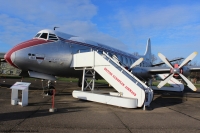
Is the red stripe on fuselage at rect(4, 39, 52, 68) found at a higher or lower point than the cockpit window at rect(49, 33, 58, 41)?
lower

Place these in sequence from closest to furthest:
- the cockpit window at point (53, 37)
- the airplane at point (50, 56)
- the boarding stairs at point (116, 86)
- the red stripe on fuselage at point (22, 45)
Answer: the boarding stairs at point (116, 86) < the red stripe on fuselage at point (22, 45) < the airplane at point (50, 56) < the cockpit window at point (53, 37)

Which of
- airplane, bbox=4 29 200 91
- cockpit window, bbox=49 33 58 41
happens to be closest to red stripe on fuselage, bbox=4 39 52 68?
airplane, bbox=4 29 200 91

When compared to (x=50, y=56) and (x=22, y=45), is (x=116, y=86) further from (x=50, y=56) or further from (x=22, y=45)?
(x=22, y=45)

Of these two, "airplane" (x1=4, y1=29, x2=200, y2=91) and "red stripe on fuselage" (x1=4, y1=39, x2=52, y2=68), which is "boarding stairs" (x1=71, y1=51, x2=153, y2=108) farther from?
"red stripe on fuselage" (x1=4, y1=39, x2=52, y2=68)

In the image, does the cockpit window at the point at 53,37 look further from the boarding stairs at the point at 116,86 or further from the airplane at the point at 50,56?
the boarding stairs at the point at 116,86

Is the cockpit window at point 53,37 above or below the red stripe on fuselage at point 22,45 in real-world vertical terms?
above

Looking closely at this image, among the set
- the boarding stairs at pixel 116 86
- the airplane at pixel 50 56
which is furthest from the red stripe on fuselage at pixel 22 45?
the boarding stairs at pixel 116 86

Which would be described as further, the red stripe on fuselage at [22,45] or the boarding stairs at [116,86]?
the red stripe on fuselage at [22,45]

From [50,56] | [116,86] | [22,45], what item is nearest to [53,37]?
[50,56]

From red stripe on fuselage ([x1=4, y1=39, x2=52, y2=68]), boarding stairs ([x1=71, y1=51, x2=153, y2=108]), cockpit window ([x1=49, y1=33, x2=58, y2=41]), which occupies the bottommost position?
boarding stairs ([x1=71, y1=51, x2=153, y2=108])

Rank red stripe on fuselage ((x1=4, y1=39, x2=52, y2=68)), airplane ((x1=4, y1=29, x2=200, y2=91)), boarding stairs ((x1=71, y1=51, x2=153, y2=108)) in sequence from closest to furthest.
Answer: boarding stairs ((x1=71, y1=51, x2=153, y2=108))
red stripe on fuselage ((x1=4, y1=39, x2=52, y2=68))
airplane ((x1=4, y1=29, x2=200, y2=91))

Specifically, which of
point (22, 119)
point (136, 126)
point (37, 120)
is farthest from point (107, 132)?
point (22, 119)

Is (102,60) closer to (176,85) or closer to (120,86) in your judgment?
(120,86)

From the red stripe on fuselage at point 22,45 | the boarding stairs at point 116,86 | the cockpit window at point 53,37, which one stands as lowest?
the boarding stairs at point 116,86
